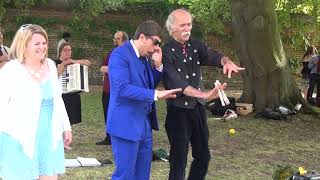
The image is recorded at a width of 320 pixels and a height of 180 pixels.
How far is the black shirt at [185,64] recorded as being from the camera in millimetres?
4984

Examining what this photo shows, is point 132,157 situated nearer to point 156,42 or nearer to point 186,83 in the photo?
point 186,83

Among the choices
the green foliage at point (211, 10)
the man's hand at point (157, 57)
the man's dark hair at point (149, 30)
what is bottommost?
the man's hand at point (157, 57)

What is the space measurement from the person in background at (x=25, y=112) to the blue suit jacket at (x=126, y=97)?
1.74ft

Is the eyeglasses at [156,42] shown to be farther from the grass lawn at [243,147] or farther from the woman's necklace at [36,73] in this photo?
the grass lawn at [243,147]

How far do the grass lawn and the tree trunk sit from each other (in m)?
0.79

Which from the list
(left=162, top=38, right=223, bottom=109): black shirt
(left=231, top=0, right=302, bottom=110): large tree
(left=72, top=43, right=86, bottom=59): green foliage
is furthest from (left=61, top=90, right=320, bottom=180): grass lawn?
(left=72, top=43, right=86, bottom=59): green foliage

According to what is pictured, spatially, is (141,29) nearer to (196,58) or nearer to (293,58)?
(196,58)

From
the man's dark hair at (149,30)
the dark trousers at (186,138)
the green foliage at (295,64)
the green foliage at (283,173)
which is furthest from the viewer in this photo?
the green foliage at (295,64)

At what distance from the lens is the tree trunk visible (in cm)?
1323

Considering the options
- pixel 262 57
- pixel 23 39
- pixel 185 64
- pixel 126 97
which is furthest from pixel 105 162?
pixel 262 57

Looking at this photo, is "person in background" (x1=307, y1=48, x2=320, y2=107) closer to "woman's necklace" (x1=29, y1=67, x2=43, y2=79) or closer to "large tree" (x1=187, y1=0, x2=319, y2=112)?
"large tree" (x1=187, y1=0, x2=319, y2=112)

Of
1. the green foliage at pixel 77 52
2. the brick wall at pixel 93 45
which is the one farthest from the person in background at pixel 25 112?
the green foliage at pixel 77 52

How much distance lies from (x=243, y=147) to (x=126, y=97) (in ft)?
17.2

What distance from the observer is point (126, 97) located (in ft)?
14.5
